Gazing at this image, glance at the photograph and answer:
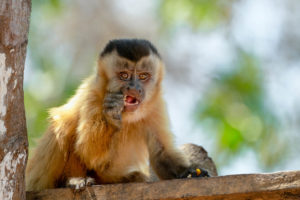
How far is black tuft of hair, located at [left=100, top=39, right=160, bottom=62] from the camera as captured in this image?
498 cm

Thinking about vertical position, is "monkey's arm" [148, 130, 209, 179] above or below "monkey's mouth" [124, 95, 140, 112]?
below

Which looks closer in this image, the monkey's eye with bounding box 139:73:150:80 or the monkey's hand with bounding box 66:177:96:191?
the monkey's hand with bounding box 66:177:96:191

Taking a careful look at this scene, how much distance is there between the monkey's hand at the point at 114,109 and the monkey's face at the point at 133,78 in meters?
0.15

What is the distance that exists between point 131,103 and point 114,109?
0.29 meters

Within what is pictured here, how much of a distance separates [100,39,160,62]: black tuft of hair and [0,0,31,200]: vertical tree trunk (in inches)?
55.6

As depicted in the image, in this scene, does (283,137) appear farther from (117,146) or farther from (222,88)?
(117,146)

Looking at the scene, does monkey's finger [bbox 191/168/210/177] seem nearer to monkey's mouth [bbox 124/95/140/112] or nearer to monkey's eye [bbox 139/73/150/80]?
monkey's mouth [bbox 124/95/140/112]

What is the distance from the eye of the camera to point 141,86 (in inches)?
192

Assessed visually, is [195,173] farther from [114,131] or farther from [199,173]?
[114,131]

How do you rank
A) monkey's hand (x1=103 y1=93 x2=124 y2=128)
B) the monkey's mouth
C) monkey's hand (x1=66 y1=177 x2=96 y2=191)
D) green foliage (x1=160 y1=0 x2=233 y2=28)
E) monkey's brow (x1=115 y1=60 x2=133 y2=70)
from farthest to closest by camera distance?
1. green foliage (x1=160 y1=0 x2=233 y2=28)
2. monkey's brow (x1=115 y1=60 x2=133 y2=70)
3. the monkey's mouth
4. monkey's hand (x1=103 y1=93 x2=124 y2=128)
5. monkey's hand (x1=66 y1=177 x2=96 y2=191)

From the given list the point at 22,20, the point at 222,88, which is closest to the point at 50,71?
the point at 222,88

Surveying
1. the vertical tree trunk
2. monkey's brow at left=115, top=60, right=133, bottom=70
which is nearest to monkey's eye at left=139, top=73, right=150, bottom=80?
monkey's brow at left=115, top=60, right=133, bottom=70

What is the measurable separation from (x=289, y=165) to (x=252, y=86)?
1.71 metres

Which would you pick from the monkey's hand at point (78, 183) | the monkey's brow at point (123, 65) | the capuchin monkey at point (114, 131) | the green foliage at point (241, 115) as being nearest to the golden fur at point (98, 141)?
the capuchin monkey at point (114, 131)
